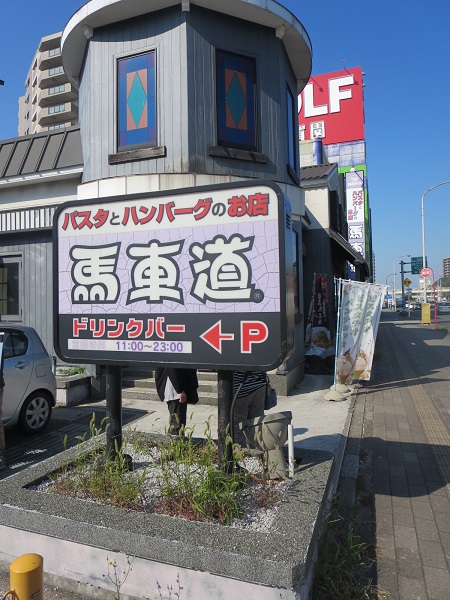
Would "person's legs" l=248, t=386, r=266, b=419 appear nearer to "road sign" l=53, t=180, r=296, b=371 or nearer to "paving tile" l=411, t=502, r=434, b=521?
"road sign" l=53, t=180, r=296, b=371

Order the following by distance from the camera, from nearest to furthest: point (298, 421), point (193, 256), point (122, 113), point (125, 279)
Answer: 1. point (193, 256)
2. point (125, 279)
3. point (298, 421)
4. point (122, 113)

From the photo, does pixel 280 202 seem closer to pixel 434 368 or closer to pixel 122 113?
pixel 122 113

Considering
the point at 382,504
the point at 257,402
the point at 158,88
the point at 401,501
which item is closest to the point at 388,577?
the point at 382,504

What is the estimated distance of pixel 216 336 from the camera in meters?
3.12

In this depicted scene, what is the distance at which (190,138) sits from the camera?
763 cm

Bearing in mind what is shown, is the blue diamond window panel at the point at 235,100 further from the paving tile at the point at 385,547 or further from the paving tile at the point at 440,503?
the paving tile at the point at 385,547

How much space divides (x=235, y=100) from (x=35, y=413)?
257 inches

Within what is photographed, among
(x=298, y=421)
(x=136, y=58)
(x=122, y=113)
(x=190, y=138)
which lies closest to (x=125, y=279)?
(x=298, y=421)

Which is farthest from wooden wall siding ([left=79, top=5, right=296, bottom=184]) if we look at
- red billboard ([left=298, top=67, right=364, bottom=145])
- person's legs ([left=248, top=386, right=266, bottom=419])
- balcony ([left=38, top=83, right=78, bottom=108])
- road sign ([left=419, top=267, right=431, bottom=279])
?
balcony ([left=38, top=83, right=78, bottom=108])

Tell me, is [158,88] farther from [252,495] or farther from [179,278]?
[252,495]

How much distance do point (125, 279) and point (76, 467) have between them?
166 cm

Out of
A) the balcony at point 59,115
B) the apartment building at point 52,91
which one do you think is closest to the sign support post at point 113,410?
the apartment building at point 52,91

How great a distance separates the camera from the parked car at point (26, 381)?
19.5ft

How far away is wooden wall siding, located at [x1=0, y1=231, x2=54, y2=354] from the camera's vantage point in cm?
941
